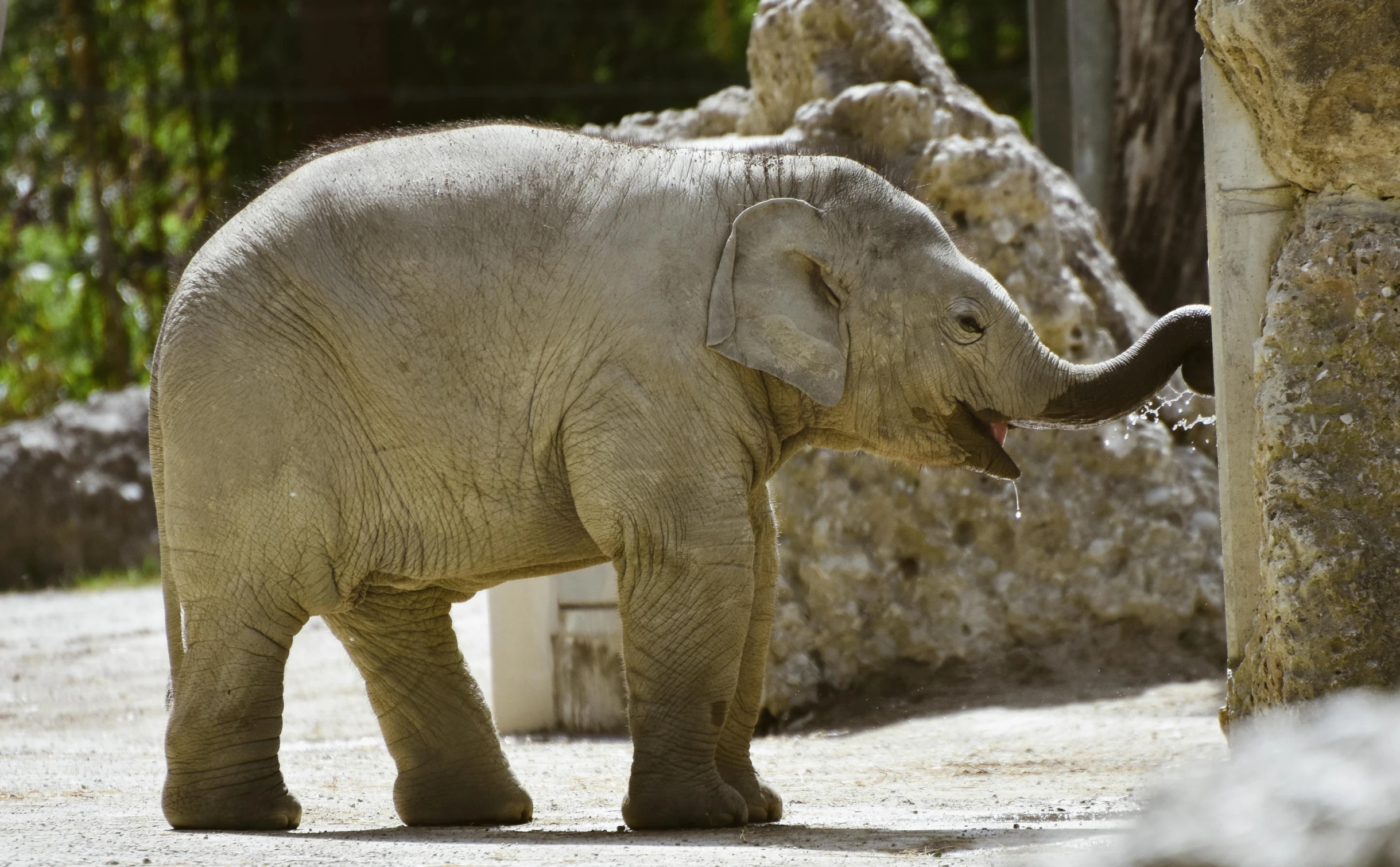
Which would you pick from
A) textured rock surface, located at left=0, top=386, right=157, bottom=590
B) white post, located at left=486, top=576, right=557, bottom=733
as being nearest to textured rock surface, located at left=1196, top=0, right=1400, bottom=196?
white post, located at left=486, top=576, right=557, bottom=733

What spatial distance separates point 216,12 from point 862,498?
11.0 m

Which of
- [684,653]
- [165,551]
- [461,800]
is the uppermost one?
[165,551]

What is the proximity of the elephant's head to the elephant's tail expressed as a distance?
5.58 ft

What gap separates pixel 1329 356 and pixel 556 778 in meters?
3.27

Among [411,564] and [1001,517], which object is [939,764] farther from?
[411,564]

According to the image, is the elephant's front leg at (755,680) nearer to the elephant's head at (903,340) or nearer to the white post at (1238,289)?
the elephant's head at (903,340)

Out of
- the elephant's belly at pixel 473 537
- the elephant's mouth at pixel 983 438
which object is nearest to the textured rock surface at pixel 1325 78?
the elephant's mouth at pixel 983 438

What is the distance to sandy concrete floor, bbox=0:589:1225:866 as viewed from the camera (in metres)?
4.59

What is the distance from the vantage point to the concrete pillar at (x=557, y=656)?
831cm

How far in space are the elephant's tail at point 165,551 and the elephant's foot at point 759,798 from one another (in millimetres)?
1661

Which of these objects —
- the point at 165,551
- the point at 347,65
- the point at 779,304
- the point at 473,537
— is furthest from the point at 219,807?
the point at 347,65

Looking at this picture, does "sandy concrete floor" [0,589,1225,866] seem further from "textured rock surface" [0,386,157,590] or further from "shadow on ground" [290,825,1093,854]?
"textured rock surface" [0,386,157,590]

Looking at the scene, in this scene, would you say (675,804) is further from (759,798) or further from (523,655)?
(523,655)

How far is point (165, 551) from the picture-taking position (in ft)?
18.6
